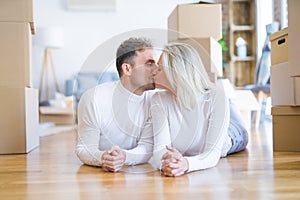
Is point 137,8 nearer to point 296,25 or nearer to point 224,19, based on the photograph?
point 224,19

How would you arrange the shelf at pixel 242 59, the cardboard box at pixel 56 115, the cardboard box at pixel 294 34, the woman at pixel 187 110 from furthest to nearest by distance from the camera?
the shelf at pixel 242 59 → the cardboard box at pixel 56 115 → the cardboard box at pixel 294 34 → the woman at pixel 187 110

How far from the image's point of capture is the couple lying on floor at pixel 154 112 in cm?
148

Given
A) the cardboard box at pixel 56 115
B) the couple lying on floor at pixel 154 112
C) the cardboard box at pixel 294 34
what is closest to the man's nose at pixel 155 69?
the couple lying on floor at pixel 154 112

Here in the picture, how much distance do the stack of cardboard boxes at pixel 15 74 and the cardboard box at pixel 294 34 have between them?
1229 millimetres

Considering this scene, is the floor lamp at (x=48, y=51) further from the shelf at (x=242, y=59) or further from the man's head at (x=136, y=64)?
the man's head at (x=136, y=64)

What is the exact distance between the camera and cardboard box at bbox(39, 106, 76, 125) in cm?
467

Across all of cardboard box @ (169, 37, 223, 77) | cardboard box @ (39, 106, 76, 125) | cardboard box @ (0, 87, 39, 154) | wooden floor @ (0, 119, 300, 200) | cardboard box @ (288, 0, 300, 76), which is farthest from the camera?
cardboard box @ (39, 106, 76, 125)

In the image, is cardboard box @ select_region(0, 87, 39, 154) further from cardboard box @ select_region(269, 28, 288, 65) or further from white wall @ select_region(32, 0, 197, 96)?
white wall @ select_region(32, 0, 197, 96)

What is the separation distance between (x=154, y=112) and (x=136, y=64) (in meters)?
0.18

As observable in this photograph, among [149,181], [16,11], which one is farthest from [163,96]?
[16,11]

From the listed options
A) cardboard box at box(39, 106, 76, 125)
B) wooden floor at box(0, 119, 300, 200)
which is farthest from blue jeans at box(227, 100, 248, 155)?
cardboard box at box(39, 106, 76, 125)

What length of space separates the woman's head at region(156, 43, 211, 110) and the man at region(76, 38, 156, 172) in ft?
0.18

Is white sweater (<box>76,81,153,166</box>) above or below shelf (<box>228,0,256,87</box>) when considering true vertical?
below

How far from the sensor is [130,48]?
1.55 m
